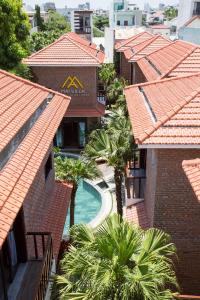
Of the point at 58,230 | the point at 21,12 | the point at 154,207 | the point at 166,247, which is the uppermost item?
the point at 21,12

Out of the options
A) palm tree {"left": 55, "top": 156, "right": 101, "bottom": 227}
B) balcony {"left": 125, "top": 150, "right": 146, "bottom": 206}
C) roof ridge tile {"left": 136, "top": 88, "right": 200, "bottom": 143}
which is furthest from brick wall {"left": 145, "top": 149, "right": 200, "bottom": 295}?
palm tree {"left": 55, "top": 156, "right": 101, "bottom": 227}

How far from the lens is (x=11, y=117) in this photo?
11328 mm

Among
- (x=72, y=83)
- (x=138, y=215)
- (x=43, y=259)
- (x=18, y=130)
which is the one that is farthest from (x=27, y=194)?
(x=72, y=83)

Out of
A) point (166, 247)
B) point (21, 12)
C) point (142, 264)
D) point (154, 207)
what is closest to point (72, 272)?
point (142, 264)

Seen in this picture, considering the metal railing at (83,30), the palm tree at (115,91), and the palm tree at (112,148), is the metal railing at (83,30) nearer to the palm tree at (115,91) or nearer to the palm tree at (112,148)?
the palm tree at (115,91)

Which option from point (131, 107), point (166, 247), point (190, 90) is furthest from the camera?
point (131, 107)

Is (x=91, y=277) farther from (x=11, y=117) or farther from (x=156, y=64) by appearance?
(x=156, y=64)

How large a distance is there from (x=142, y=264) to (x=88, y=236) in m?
1.78

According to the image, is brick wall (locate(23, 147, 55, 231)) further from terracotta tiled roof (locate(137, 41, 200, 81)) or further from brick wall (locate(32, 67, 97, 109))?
brick wall (locate(32, 67, 97, 109))

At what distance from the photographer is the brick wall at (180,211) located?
11.7 meters

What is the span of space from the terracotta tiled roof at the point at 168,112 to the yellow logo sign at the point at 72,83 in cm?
1434

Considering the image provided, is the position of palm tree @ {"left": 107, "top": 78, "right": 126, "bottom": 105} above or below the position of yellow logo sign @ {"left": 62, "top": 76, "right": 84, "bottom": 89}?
below

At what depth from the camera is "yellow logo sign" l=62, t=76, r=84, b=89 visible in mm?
29938

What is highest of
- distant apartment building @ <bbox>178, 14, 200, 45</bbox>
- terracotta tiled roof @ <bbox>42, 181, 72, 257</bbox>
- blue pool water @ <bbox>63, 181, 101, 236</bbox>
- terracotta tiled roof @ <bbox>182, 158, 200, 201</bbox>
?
distant apartment building @ <bbox>178, 14, 200, 45</bbox>
